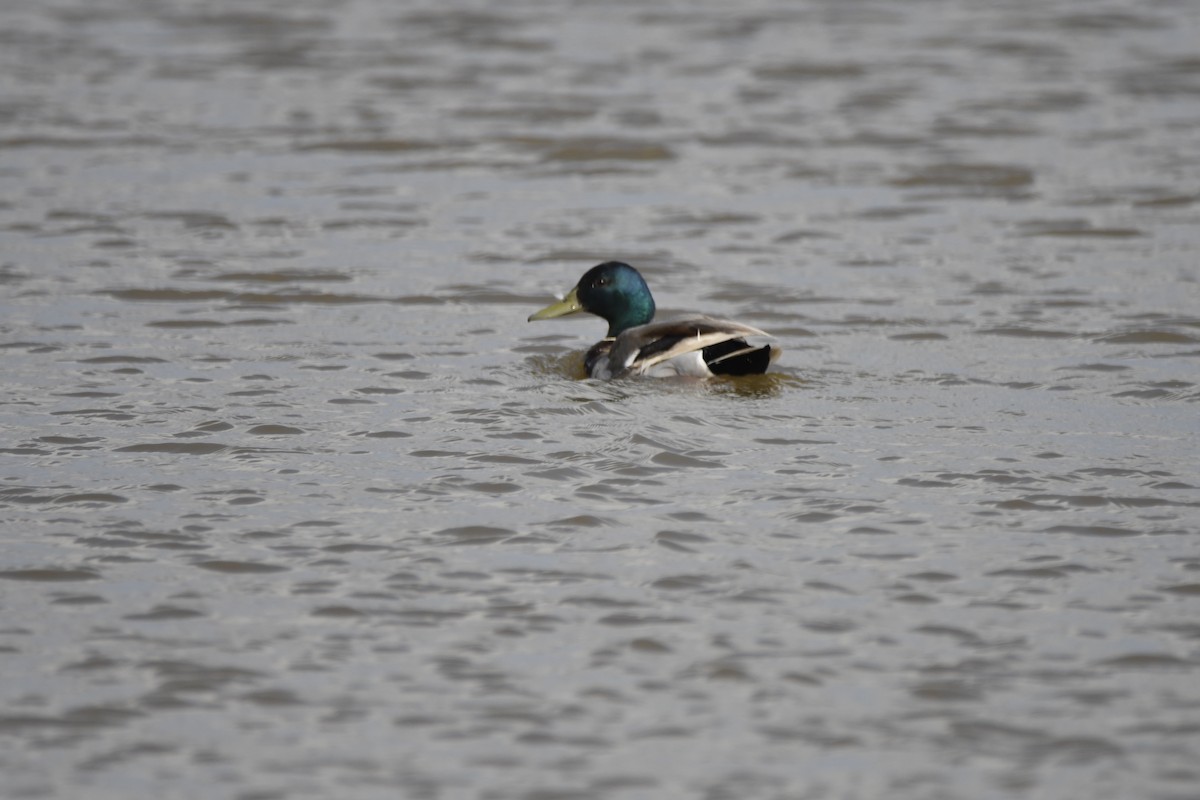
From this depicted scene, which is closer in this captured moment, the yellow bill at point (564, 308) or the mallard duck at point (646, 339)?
the mallard duck at point (646, 339)

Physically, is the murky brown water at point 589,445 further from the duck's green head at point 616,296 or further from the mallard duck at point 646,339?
the duck's green head at point 616,296

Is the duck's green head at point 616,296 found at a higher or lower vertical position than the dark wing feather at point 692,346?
higher

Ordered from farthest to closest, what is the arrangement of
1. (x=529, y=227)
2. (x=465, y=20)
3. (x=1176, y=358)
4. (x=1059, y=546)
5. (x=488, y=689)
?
(x=465, y=20)
(x=529, y=227)
(x=1176, y=358)
(x=1059, y=546)
(x=488, y=689)

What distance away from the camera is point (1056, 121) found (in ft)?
52.1

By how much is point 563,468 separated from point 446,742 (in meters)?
2.56

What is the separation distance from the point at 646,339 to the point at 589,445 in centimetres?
128

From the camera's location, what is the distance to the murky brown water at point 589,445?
529 centimetres

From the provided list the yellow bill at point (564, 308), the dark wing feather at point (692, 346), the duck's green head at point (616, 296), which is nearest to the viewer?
the dark wing feather at point (692, 346)

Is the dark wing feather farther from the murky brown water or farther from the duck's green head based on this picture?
the duck's green head

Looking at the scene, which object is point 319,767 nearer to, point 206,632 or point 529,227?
point 206,632

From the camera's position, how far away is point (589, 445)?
8055mm

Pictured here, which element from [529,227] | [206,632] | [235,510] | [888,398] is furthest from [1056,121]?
[206,632]

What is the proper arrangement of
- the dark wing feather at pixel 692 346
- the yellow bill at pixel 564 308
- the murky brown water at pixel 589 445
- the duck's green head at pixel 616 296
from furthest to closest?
the yellow bill at pixel 564 308 → the duck's green head at pixel 616 296 → the dark wing feather at pixel 692 346 → the murky brown water at pixel 589 445

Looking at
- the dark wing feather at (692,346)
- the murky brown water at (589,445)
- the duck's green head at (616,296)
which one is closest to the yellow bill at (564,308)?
the duck's green head at (616,296)
